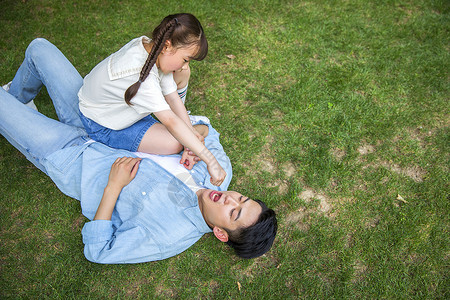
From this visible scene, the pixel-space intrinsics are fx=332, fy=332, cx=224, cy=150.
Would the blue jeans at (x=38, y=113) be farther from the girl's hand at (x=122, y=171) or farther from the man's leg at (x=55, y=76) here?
the girl's hand at (x=122, y=171)

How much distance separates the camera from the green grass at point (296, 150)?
3.06 meters

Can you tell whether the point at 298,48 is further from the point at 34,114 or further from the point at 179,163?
the point at 34,114

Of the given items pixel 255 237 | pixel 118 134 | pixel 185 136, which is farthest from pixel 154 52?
pixel 255 237

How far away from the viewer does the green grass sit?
3.06 m

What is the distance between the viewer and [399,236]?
3389 millimetres

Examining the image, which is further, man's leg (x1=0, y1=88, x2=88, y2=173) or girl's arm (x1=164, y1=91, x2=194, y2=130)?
girl's arm (x1=164, y1=91, x2=194, y2=130)

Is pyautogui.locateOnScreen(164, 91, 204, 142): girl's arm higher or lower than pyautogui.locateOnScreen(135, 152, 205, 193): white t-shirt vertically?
higher

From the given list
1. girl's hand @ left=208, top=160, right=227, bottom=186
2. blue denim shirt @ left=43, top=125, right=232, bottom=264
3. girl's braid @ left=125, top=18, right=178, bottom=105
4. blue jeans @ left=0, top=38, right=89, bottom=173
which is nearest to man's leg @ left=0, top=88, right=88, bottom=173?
blue jeans @ left=0, top=38, right=89, bottom=173

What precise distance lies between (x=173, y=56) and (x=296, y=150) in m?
1.98

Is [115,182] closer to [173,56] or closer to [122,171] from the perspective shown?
[122,171]

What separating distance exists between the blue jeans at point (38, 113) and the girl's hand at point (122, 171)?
495mm

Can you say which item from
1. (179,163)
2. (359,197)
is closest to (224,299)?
(179,163)

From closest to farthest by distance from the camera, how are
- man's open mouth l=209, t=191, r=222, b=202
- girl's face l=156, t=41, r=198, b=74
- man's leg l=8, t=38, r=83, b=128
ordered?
girl's face l=156, t=41, r=198, b=74 → man's open mouth l=209, t=191, r=222, b=202 → man's leg l=8, t=38, r=83, b=128

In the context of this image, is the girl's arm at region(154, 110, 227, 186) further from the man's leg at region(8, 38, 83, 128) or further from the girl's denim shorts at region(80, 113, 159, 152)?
the man's leg at region(8, 38, 83, 128)
